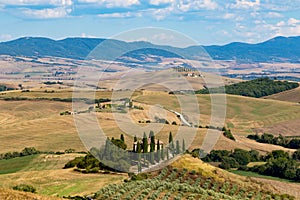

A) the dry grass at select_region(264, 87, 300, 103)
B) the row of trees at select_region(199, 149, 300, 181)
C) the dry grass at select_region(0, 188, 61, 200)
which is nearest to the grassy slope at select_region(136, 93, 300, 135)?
the dry grass at select_region(264, 87, 300, 103)

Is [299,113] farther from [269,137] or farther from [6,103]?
[6,103]

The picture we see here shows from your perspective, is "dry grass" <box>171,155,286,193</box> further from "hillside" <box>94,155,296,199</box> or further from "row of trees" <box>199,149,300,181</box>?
"row of trees" <box>199,149,300,181</box>

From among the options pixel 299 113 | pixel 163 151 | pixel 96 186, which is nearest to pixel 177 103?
pixel 299 113

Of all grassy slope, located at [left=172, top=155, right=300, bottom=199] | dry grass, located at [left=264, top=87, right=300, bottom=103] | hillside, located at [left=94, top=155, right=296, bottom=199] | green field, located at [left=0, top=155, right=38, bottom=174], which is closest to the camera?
hillside, located at [left=94, top=155, right=296, bottom=199]

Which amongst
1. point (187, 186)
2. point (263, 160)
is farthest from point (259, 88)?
point (187, 186)

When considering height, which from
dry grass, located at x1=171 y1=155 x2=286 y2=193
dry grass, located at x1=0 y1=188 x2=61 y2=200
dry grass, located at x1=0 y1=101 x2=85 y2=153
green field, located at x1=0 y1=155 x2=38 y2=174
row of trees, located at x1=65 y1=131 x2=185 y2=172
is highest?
dry grass, located at x1=0 y1=188 x2=61 y2=200

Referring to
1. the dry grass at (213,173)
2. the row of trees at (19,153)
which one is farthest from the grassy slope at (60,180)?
the row of trees at (19,153)

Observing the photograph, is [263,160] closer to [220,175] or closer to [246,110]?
[220,175]

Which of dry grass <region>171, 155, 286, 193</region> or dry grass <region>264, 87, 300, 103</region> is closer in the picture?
dry grass <region>171, 155, 286, 193</region>

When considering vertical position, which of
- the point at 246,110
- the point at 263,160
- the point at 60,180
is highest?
the point at 60,180

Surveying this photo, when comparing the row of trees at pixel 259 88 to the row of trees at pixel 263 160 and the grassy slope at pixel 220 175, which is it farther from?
the grassy slope at pixel 220 175

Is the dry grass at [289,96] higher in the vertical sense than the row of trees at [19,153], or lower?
Result: higher
